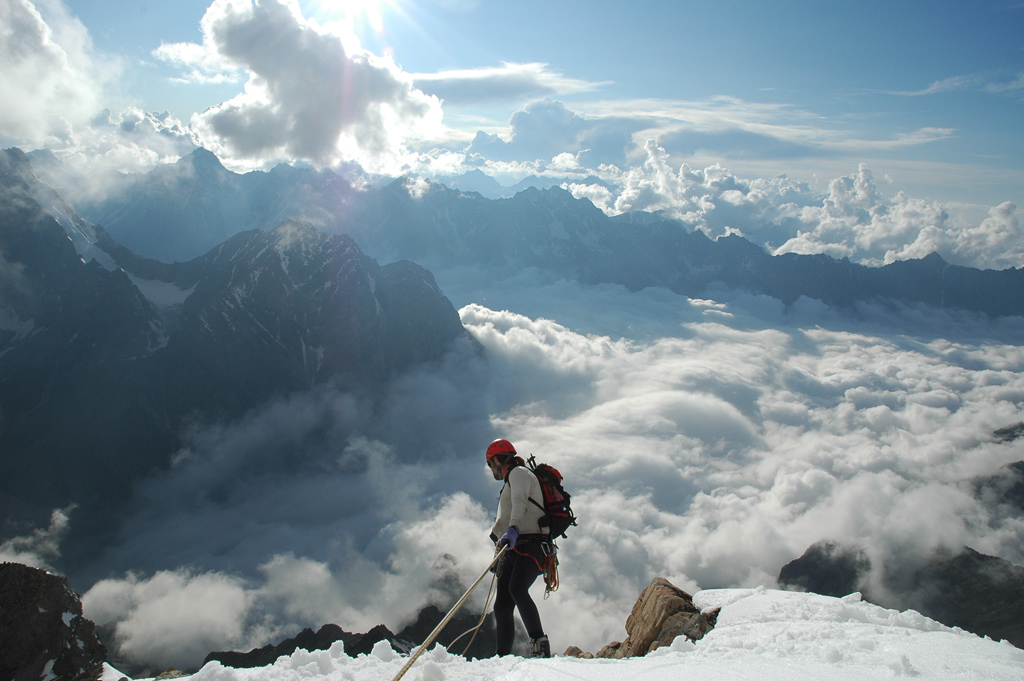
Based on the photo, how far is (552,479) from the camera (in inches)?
423

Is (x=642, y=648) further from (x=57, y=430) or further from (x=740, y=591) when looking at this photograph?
(x=57, y=430)

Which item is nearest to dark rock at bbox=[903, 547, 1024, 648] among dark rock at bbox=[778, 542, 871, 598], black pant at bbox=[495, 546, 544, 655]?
dark rock at bbox=[778, 542, 871, 598]

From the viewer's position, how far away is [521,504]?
384 inches

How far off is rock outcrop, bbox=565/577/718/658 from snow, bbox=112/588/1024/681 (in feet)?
8.30

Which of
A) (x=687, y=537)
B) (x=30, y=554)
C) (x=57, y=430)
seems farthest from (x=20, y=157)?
(x=687, y=537)

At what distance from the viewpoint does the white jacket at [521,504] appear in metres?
9.77

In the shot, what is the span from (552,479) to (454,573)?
14467 centimetres

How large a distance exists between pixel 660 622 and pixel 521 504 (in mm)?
10548

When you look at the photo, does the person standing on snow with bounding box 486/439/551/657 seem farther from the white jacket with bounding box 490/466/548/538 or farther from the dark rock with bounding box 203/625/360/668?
the dark rock with bounding box 203/625/360/668

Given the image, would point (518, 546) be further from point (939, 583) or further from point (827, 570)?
point (939, 583)

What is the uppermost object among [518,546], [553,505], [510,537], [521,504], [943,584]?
[521,504]

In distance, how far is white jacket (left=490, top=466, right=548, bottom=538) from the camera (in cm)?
977

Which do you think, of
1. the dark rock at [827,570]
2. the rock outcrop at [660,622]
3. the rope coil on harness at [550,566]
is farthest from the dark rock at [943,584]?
the rope coil on harness at [550,566]

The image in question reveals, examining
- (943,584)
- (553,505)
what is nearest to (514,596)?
(553,505)
